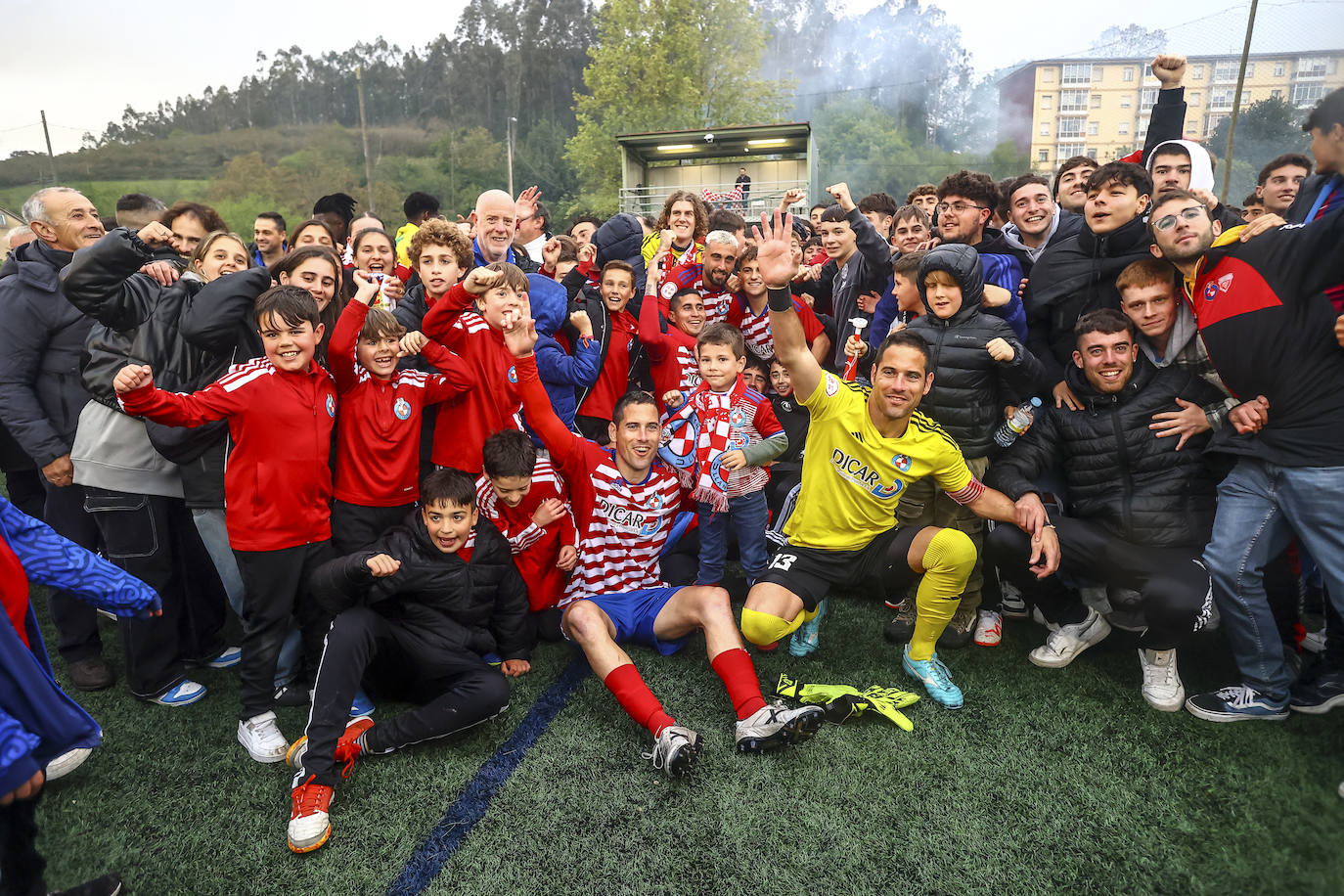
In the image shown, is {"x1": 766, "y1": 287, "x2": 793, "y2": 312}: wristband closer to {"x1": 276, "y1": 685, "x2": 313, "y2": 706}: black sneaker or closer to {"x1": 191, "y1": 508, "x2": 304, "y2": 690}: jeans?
{"x1": 191, "y1": 508, "x2": 304, "y2": 690}: jeans

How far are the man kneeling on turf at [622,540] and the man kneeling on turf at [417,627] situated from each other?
0.40 metres

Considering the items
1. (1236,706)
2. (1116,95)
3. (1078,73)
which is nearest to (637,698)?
(1236,706)

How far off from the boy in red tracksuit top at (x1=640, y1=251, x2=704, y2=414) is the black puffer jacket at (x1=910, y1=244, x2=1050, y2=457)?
125cm

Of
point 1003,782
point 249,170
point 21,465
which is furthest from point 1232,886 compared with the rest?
point 249,170

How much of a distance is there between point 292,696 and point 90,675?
1.10 meters

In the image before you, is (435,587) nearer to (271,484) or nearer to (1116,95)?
(271,484)

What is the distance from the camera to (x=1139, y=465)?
320cm

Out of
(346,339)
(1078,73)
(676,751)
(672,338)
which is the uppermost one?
(1078,73)

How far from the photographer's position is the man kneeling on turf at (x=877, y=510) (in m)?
3.12

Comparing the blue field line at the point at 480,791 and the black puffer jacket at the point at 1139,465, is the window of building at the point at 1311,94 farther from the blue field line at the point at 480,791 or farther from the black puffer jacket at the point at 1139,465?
the blue field line at the point at 480,791

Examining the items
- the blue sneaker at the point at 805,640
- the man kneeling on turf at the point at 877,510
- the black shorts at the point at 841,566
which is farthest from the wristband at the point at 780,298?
the blue sneaker at the point at 805,640

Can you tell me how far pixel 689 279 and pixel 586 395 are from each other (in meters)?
1.02

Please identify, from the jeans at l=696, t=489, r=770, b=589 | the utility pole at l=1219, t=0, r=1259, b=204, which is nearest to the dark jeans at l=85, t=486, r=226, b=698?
the jeans at l=696, t=489, r=770, b=589

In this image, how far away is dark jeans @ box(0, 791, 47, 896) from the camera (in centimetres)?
179
